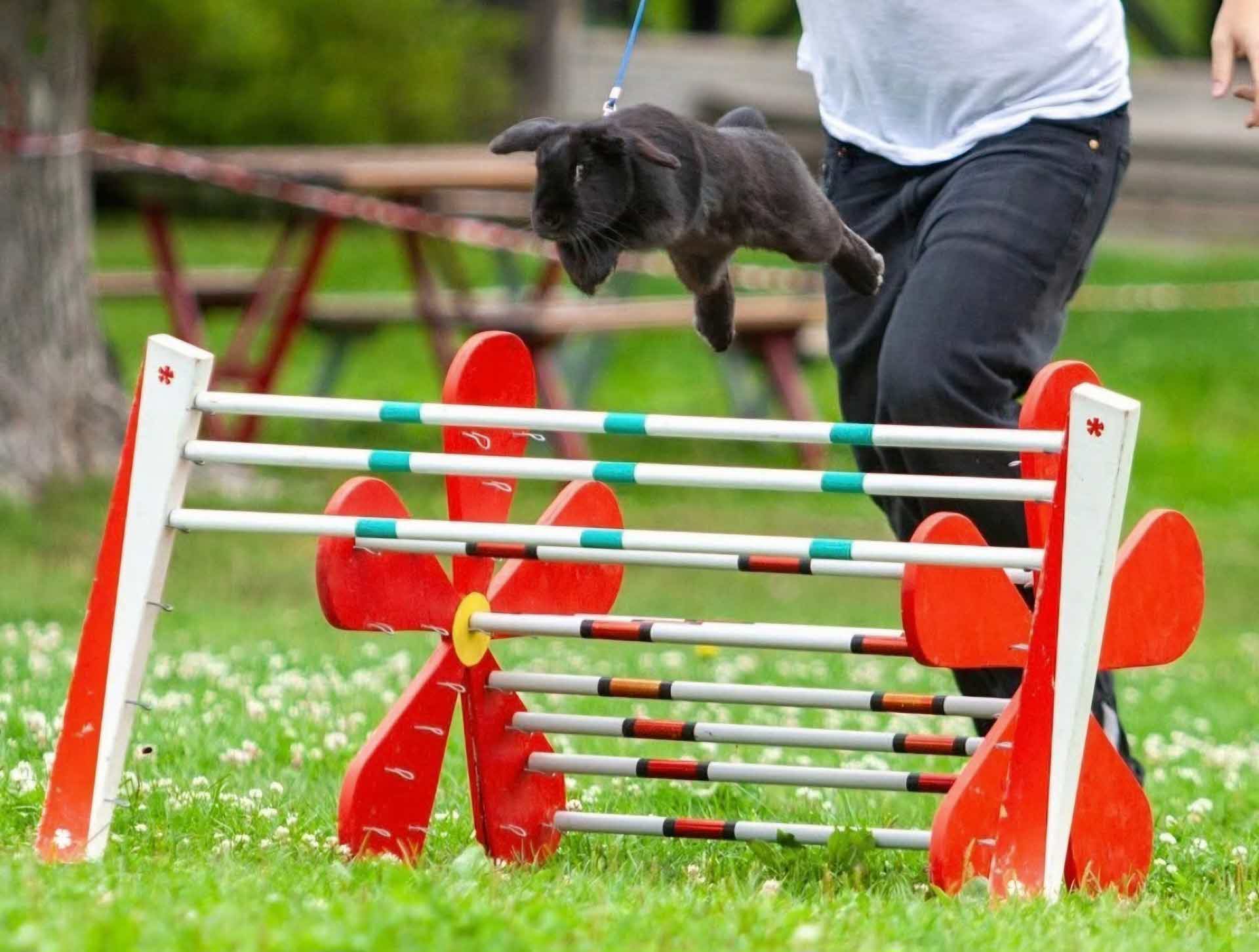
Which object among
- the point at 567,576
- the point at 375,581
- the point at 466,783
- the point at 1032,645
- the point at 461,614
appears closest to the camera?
the point at 1032,645

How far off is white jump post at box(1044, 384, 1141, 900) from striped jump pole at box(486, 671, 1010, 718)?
0.58ft

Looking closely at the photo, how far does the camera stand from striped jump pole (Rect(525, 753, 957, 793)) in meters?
3.37

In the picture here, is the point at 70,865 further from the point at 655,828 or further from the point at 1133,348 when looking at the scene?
the point at 1133,348

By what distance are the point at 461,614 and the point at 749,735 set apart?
553 millimetres

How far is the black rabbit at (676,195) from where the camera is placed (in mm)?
2979

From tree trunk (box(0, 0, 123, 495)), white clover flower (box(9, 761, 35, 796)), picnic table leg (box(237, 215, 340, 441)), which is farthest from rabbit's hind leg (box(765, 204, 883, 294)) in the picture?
picnic table leg (box(237, 215, 340, 441))

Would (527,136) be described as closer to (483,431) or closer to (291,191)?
(483,431)

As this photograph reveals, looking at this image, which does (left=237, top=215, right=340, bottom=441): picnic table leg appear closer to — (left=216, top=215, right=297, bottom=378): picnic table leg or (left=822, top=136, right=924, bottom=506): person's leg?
(left=216, top=215, right=297, bottom=378): picnic table leg

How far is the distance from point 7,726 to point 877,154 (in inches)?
90.3

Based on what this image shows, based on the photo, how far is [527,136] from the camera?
3.03 metres

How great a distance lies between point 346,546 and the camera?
3340 millimetres

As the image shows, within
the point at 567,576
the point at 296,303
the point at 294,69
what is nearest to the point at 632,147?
the point at 567,576

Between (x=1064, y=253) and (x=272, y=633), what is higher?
(x=1064, y=253)

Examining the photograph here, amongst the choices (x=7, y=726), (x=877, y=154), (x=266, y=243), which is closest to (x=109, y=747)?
(x=7, y=726)
